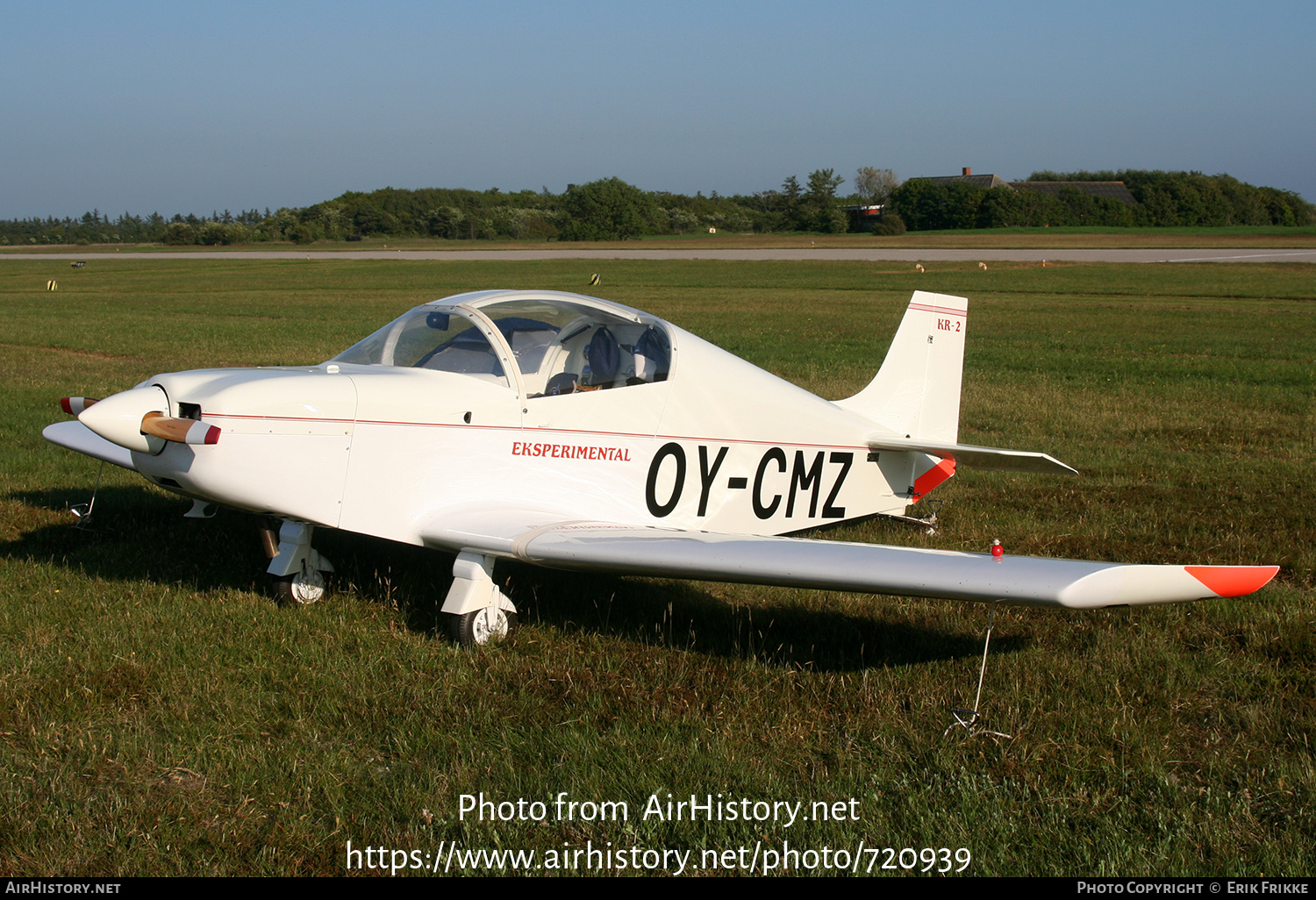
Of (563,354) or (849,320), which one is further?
(849,320)

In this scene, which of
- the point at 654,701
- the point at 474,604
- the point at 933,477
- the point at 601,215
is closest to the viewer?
the point at 654,701

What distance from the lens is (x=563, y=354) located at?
19.0ft

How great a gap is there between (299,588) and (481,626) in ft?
4.14

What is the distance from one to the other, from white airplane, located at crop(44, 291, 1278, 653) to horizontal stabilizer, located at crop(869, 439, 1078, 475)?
2 cm

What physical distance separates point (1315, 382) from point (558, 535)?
13.8m

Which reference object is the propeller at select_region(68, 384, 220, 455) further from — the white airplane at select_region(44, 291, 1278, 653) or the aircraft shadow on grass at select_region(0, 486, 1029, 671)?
the aircraft shadow on grass at select_region(0, 486, 1029, 671)

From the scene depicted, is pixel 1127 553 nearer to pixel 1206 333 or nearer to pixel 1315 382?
pixel 1315 382

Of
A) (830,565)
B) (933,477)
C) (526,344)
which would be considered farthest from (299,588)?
(933,477)

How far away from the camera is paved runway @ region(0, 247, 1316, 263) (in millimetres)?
51500

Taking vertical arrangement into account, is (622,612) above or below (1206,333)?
below

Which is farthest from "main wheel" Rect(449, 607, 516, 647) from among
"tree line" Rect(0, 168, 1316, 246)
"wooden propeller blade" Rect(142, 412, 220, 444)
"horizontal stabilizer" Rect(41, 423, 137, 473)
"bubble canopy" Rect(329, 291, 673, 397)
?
"tree line" Rect(0, 168, 1316, 246)

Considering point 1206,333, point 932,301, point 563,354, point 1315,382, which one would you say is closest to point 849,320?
point 1206,333

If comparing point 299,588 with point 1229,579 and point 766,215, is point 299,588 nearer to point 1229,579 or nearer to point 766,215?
point 1229,579

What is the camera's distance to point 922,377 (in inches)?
304
